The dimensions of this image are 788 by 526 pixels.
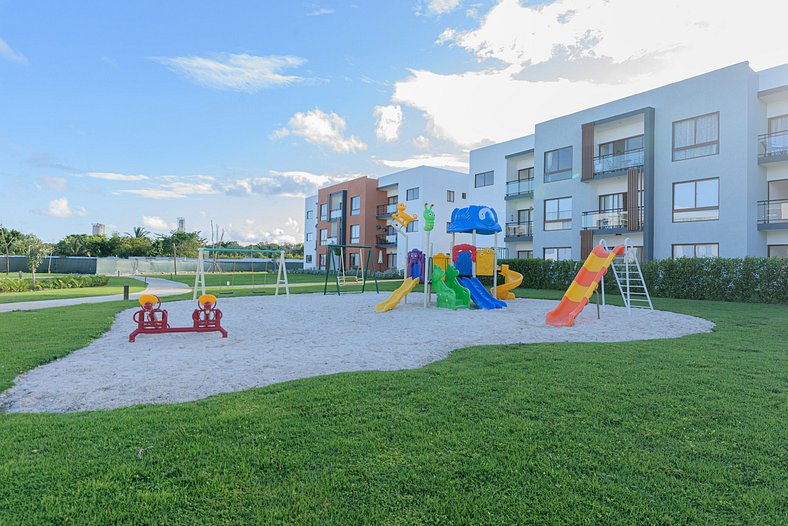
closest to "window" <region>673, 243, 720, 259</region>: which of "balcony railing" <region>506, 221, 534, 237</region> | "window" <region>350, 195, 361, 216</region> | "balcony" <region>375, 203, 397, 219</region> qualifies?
"balcony railing" <region>506, 221, 534, 237</region>

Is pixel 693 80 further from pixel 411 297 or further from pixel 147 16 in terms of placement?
pixel 147 16

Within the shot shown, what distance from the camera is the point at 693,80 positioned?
22047 millimetres

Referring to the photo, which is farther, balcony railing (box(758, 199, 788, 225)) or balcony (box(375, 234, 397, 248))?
balcony (box(375, 234, 397, 248))

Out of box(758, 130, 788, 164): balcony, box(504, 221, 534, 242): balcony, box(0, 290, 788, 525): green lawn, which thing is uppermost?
box(758, 130, 788, 164): balcony

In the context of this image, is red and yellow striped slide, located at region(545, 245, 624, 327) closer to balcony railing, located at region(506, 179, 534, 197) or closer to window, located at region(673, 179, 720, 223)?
window, located at region(673, 179, 720, 223)

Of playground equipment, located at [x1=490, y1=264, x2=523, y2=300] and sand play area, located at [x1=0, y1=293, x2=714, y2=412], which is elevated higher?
playground equipment, located at [x1=490, y1=264, x2=523, y2=300]

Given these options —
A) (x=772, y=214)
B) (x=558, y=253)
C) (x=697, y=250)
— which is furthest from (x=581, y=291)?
(x=558, y=253)

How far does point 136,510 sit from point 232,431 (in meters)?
1.17

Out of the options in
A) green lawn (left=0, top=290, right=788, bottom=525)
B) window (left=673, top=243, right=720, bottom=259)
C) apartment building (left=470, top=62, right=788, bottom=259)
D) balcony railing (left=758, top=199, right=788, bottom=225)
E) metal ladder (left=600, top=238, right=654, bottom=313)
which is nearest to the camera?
green lawn (left=0, top=290, right=788, bottom=525)

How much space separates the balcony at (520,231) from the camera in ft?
103

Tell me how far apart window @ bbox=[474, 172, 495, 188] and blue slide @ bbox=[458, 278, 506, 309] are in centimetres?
2144

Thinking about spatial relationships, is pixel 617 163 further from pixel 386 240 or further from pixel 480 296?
pixel 386 240

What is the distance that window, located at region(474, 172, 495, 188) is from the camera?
1400 inches

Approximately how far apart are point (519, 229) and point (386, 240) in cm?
1890
